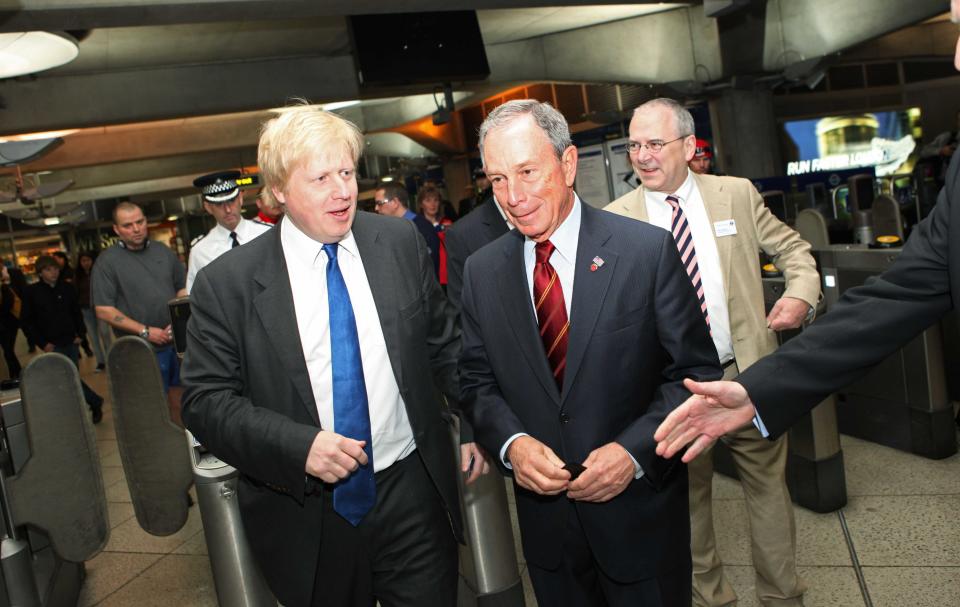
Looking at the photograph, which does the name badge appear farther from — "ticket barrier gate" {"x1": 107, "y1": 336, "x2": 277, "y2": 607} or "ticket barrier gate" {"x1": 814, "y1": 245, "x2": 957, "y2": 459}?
"ticket barrier gate" {"x1": 107, "y1": 336, "x2": 277, "y2": 607}

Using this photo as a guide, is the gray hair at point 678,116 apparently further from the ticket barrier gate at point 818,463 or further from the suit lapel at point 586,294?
the ticket barrier gate at point 818,463

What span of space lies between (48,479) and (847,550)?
3359mm

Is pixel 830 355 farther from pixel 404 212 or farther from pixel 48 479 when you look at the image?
pixel 404 212

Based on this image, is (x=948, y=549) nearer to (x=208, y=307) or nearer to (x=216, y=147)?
(x=208, y=307)

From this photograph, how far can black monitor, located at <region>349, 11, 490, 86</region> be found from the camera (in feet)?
27.5

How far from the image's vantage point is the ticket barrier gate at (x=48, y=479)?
10.9 ft

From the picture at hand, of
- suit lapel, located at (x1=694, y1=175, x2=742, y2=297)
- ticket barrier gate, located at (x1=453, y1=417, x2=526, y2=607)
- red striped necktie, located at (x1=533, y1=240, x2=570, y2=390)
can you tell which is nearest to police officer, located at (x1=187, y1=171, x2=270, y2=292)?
ticket barrier gate, located at (x1=453, y1=417, x2=526, y2=607)

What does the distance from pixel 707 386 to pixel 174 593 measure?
3.14m

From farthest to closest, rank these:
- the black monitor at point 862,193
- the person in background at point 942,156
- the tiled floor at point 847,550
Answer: the person in background at point 942,156 → the black monitor at point 862,193 → the tiled floor at point 847,550

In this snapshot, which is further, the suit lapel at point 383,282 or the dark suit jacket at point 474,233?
the dark suit jacket at point 474,233

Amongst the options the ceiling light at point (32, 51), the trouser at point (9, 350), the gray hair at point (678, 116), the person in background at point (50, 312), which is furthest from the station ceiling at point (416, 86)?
the gray hair at point (678, 116)

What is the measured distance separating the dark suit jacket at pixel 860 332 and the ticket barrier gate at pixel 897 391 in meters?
2.61

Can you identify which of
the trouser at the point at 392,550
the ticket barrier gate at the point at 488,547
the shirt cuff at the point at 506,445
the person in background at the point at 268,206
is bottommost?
the ticket barrier gate at the point at 488,547

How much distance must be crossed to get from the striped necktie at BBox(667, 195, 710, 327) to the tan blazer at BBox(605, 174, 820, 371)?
0.09 metres
